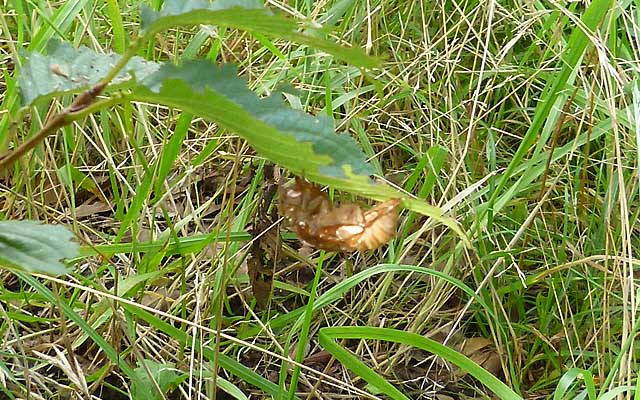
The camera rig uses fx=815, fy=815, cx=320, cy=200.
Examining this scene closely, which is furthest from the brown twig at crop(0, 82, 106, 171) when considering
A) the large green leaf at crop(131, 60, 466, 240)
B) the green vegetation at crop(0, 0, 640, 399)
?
the green vegetation at crop(0, 0, 640, 399)

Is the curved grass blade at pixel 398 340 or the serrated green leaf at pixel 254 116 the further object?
the curved grass blade at pixel 398 340

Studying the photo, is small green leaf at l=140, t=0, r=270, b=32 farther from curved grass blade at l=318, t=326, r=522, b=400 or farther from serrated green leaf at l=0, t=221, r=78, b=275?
curved grass blade at l=318, t=326, r=522, b=400

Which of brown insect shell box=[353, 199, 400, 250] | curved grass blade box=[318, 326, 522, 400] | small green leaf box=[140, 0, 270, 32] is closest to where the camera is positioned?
small green leaf box=[140, 0, 270, 32]

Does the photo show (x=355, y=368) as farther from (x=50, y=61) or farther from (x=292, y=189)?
(x=50, y=61)

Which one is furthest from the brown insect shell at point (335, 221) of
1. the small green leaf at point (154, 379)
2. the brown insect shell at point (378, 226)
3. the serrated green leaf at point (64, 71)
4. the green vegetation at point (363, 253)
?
the small green leaf at point (154, 379)

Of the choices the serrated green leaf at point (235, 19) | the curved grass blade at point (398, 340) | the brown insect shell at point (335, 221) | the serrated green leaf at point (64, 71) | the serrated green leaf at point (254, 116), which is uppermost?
the serrated green leaf at point (235, 19)

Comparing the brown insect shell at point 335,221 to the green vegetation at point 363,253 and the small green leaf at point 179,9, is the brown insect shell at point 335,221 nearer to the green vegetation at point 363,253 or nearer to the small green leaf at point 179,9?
the green vegetation at point 363,253
